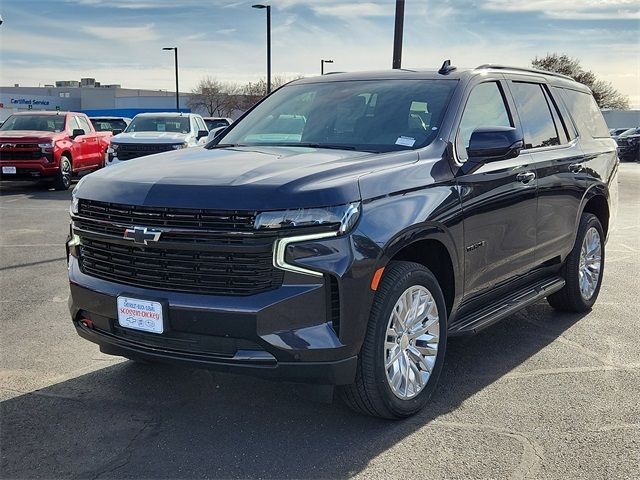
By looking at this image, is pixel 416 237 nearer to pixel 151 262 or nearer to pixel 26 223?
pixel 151 262

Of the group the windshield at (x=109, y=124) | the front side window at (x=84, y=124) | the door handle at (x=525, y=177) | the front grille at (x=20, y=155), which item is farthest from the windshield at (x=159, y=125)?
the door handle at (x=525, y=177)

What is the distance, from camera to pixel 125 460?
3.28 metres

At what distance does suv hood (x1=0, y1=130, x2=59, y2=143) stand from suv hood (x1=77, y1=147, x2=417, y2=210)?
12.6 meters

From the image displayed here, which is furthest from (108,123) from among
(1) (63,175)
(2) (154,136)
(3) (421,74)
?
(3) (421,74)

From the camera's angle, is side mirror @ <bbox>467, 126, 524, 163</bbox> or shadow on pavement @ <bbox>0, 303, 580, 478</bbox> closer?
shadow on pavement @ <bbox>0, 303, 580, 478</bbox>

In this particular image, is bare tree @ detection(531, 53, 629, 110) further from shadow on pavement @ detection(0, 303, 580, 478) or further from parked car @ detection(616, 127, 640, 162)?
shadow on pavement @ detection(0, 303, 580, 478)

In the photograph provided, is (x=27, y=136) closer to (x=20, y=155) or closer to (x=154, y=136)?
(x=20, y=155)

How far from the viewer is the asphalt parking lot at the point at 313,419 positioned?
3.24 m

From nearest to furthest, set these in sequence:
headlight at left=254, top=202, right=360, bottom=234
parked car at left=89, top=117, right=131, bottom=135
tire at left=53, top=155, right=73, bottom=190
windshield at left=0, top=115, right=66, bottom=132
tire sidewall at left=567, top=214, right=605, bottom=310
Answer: headlight at left=254, top=202, right=360, bottom=234 → tire sidewall at left=567, top=214, right=605, bottom=310 → tire at left=53, top=155, right=73, bottom=190 → windshield at left=0, top=115, right=66, bottom=132 → parked car at left=89, top=117, right=131, bottom=135

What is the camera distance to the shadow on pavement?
323cm

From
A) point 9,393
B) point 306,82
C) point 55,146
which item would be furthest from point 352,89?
point 55,146

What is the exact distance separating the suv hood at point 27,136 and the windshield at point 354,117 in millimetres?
11802

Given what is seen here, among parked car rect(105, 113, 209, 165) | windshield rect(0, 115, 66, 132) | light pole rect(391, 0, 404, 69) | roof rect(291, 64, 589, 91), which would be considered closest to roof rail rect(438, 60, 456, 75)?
roof rect(291, 64, 589, 91)

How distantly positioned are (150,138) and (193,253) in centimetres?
1173
